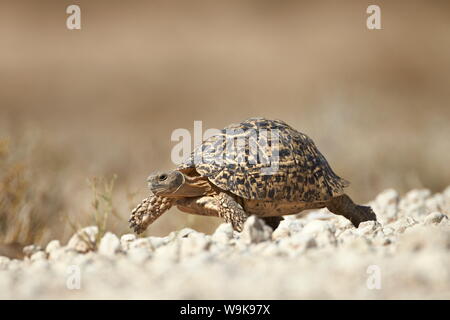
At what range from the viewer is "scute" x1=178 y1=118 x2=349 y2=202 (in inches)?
182

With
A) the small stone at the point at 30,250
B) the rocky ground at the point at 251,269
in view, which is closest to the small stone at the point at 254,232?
the rocky ground at the point at 251,269

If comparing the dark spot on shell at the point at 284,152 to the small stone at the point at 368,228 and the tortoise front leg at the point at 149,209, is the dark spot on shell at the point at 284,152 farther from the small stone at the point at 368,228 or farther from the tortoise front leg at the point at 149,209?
the tortoise front leg at the point at 149,209

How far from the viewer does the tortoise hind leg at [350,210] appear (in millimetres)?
5211

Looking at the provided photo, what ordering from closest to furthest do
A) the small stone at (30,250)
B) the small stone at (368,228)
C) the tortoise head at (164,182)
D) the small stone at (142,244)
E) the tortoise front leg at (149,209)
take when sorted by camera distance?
the small stone at (142,244)
the small stone at (30,250)
the small stone at (368,228)
the tortoise head at (164,182)
the tortoise front leg at (149,209)

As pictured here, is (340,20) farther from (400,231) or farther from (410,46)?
(400,231)

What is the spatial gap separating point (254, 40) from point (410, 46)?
6200 mm

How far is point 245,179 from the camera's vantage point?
4.62 meters

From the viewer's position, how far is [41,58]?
23219 millimetres

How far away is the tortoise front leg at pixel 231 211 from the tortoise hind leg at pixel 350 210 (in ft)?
3.22

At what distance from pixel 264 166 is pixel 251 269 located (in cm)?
186

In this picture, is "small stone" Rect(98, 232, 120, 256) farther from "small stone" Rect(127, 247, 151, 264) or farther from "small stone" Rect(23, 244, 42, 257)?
"small stone" Rect(23, 244, 42, 257)

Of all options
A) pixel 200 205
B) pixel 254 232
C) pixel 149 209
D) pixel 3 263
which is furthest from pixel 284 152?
pixel 3 263

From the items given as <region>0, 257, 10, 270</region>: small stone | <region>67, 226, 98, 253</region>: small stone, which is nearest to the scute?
<region>67, 226, 98, 253</region>: small stone

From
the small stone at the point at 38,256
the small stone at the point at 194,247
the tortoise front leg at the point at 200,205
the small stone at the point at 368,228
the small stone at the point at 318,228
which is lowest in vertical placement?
the small stone at the point at 38,256
